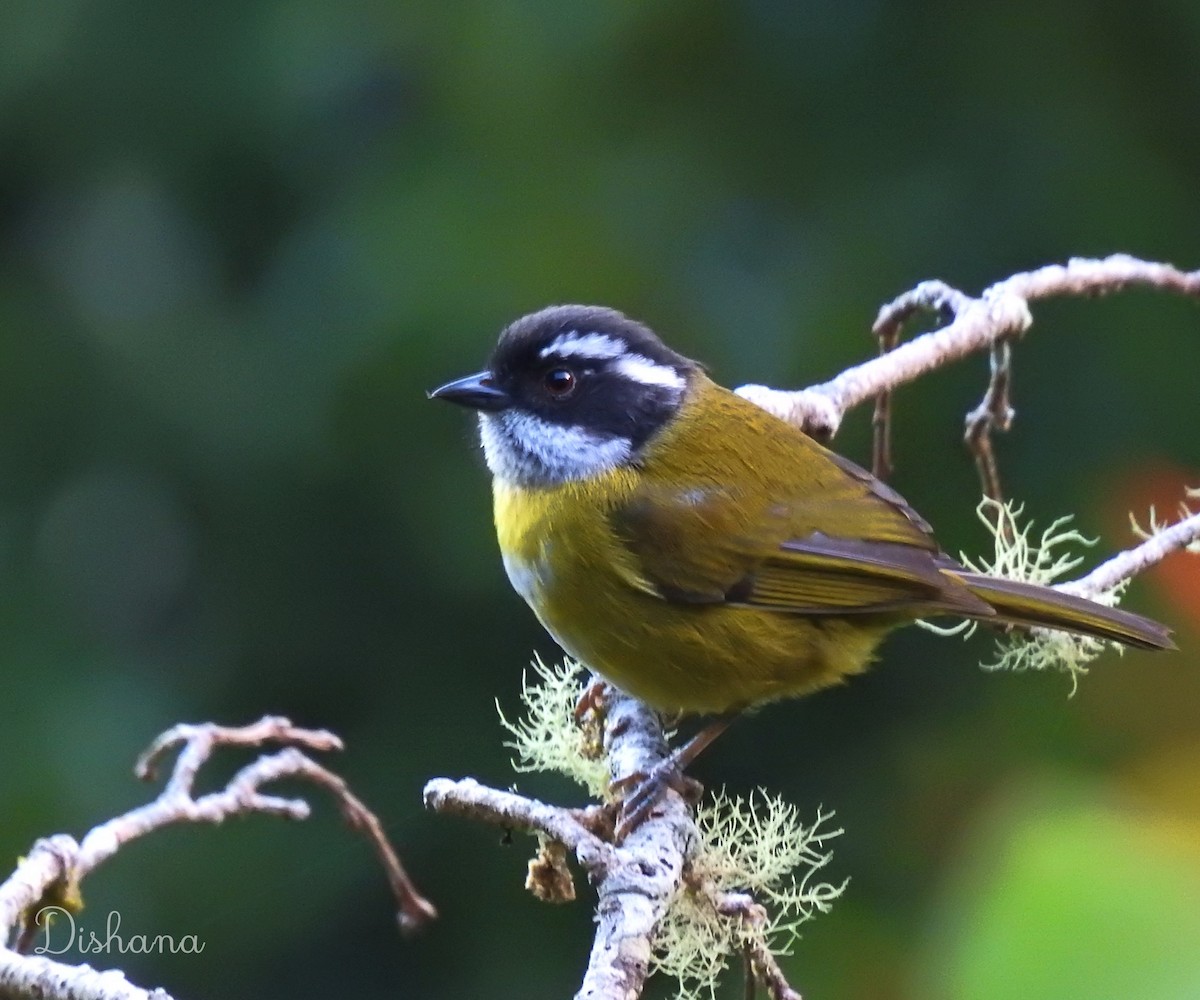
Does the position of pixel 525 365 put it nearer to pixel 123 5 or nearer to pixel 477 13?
pixel 477 13

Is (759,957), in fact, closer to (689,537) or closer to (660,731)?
(660,731)

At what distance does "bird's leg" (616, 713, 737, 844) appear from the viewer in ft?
6.48

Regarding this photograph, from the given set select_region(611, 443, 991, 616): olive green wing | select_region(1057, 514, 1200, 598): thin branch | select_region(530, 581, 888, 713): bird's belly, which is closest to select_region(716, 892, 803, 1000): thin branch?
select_region(530, 581, 888, 713): bird's belly

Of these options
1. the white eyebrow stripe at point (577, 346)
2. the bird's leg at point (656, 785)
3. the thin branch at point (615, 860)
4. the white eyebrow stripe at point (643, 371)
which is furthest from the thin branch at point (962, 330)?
the thin branch at point (615, 860)

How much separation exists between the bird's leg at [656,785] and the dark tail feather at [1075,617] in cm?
53

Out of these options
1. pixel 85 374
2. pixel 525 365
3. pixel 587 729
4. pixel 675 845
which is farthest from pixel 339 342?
pixel 675 845

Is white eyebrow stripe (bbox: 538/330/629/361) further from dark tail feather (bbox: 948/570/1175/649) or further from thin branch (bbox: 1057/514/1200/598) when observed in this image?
thin branch (bbox: 1057/514/1200/598)

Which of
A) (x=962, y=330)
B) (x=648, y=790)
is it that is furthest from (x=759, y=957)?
(x=962, y=330)

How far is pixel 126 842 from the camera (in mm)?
1860

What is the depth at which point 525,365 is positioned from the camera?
2658 mm

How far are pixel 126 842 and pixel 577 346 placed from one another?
115 cm

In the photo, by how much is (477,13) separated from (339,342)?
0.93m

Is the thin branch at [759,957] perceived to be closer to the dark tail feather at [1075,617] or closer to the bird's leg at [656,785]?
the bird's leg at [656,785]

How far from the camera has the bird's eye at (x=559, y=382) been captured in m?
2.66
